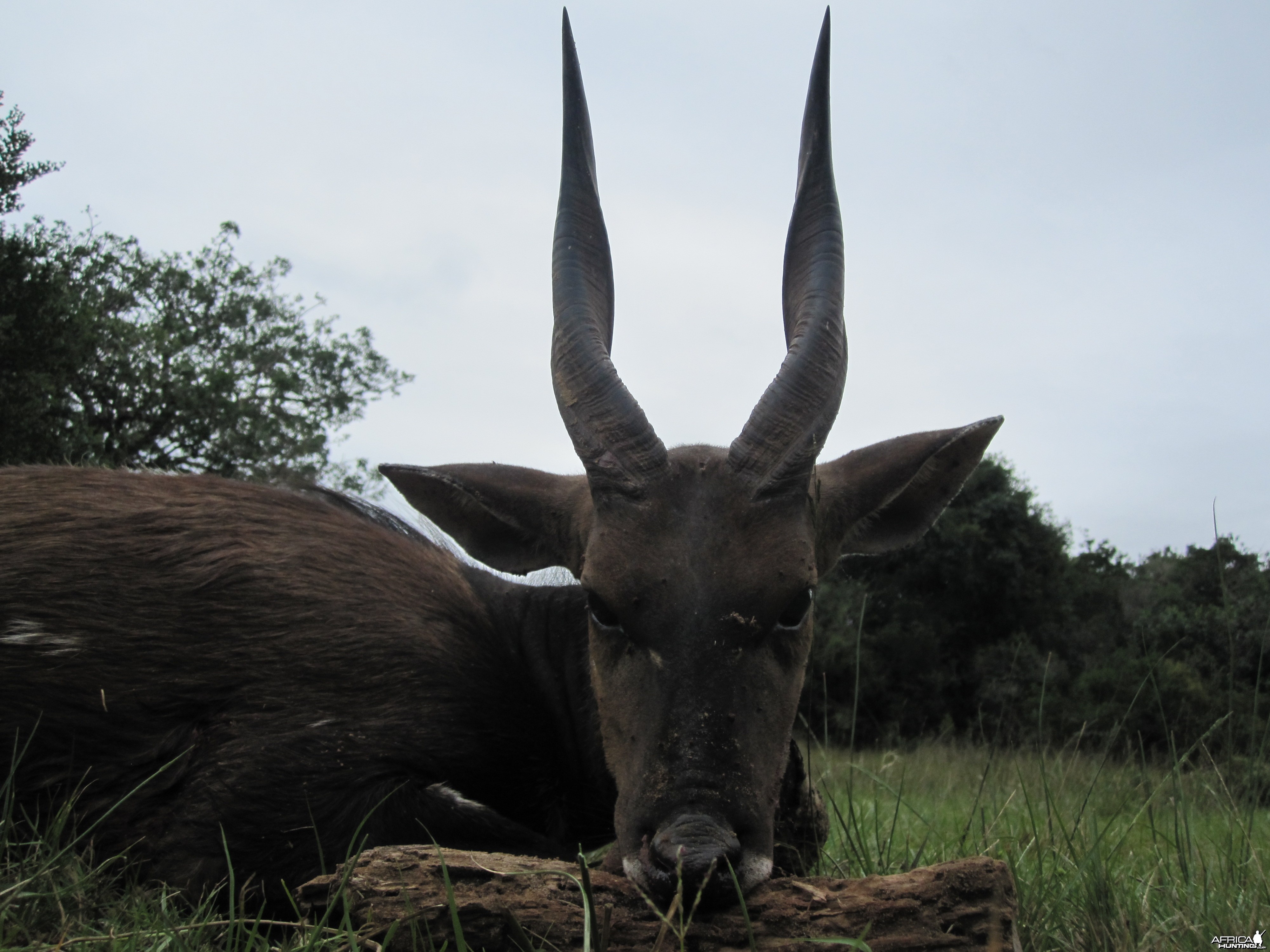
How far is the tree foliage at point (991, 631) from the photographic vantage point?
11375 mm

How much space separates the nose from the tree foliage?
5058 millimetres

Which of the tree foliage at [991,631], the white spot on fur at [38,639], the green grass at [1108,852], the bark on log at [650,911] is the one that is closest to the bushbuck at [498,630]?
the white spot on fur at [38,639]

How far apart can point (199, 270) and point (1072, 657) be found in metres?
34.8

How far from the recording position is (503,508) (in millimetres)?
4309

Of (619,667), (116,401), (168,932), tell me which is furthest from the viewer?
(116,401)

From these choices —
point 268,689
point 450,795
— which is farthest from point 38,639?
point 450,795

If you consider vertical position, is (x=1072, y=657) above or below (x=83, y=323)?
below

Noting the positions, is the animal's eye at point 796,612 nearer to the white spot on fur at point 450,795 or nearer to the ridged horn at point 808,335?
the ridged horn at point 808,335

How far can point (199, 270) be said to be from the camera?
40.7 m

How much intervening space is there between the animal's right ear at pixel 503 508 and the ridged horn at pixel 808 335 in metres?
0.93

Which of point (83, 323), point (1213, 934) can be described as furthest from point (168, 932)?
point (83, 323)

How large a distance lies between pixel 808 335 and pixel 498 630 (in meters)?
1.76

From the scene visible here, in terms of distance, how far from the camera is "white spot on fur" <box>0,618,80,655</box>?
3.80 m

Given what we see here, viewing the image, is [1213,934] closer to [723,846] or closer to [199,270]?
[723,846]
